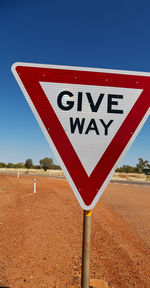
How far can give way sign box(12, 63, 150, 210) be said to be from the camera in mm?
1392

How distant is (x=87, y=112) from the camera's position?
1408 mm

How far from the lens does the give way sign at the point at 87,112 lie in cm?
139

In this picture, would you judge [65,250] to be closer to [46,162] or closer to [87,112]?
[87,112]

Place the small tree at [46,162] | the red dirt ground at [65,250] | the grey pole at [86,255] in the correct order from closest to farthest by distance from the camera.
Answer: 1. the grey pole at [86,255]
2. the red dirt ground at [65,250]
3. the small tree at [46,162]

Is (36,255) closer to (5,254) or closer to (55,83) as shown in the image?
(5,254)

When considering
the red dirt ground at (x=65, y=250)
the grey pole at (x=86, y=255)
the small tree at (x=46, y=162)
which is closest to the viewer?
the grey pole at (x=86, y=255)

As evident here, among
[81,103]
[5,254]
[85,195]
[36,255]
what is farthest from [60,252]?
[81,103]

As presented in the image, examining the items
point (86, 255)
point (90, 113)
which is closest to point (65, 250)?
point (86, 255)

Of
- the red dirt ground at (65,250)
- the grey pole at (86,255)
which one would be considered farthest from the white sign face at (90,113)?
the red dirt ground at (65,250)

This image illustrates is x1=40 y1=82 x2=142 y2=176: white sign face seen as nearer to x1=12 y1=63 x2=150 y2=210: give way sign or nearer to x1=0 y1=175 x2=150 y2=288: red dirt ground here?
x1=12 y1=63 x2=150 y2=210: give way sign

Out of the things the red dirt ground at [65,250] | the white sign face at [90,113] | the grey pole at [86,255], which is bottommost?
the red dirt ground at [65,250]

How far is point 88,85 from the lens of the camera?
142 cm

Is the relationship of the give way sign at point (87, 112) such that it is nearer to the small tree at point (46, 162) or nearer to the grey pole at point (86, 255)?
the grey pole at point (86, 255)

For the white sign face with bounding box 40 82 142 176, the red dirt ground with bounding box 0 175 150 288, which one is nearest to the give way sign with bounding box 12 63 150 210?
the white sign face with bounding box 40 82 142 176
